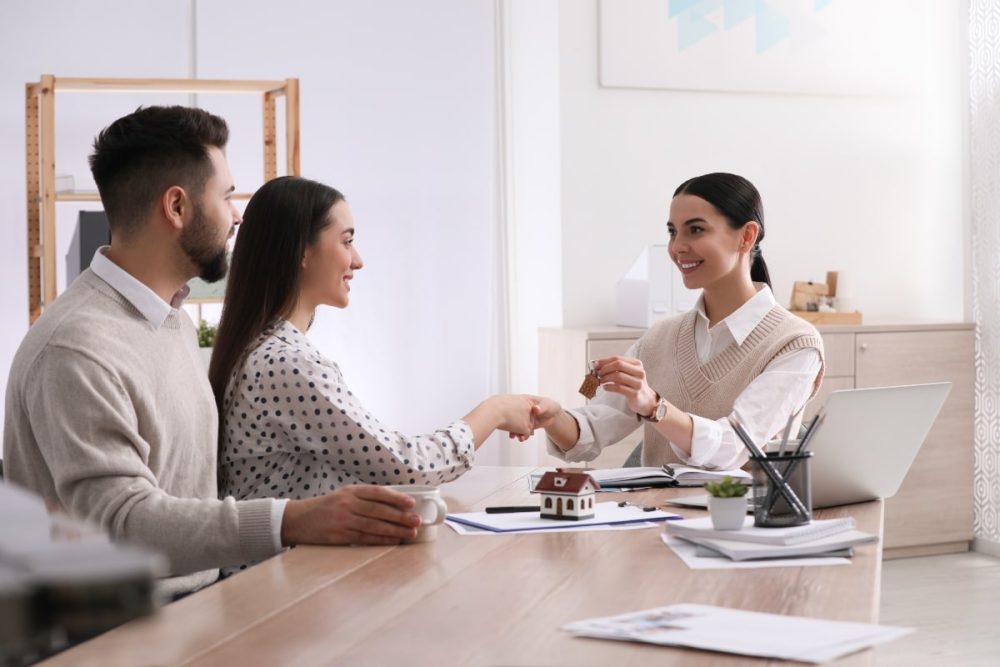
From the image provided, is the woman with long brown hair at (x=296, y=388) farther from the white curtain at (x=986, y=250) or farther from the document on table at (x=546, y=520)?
the white curtain at (x=986, y=250)

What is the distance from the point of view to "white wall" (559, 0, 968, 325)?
4816 mm

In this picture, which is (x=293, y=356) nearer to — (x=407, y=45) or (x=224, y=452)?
(x=224, y=452)

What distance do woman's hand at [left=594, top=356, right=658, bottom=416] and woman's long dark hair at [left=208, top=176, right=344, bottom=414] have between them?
2.04ft

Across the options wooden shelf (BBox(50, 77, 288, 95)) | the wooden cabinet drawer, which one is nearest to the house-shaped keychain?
wooden shelf (BBox(50, 77, 288, 95))

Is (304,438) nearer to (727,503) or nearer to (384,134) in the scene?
(727,503)

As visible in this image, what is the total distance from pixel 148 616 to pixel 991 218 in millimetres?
4839

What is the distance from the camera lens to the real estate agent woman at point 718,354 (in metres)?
2.53

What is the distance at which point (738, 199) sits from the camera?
2.79 m

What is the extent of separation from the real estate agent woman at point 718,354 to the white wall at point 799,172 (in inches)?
77.7

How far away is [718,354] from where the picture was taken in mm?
2719

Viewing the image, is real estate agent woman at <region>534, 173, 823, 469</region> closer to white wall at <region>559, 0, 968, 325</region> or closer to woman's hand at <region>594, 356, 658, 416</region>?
woman's hand at <region>594, 356, 658, 416</region>

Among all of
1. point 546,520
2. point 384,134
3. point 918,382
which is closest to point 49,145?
point 384,134

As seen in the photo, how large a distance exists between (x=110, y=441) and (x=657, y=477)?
3.40 ft

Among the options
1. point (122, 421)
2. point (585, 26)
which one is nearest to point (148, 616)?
point (122, 421)
